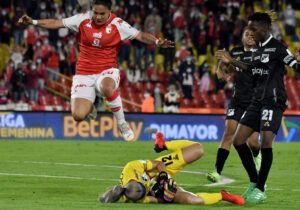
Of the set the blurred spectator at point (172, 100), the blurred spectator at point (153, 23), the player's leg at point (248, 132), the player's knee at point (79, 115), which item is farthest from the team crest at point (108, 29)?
the blurred spectator at point (153, 23)

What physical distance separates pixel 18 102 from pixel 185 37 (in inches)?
301

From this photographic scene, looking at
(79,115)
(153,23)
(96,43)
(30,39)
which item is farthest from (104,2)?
(153,23)

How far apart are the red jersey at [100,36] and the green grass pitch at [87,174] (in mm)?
1958

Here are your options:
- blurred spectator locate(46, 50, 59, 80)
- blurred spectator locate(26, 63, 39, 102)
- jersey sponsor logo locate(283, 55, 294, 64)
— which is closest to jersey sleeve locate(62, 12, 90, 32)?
jersey sponsor logo locate(283, 55, 294, 64)

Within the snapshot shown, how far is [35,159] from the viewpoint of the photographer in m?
19.2

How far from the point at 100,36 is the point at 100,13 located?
1.70 ft

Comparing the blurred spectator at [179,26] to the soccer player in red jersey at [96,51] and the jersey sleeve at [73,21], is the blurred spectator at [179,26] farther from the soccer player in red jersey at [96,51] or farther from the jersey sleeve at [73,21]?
the jersey sleeve at [73,21]

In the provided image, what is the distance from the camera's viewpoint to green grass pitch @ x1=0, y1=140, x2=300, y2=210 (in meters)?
11.8

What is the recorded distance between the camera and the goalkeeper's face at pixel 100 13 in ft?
46.3

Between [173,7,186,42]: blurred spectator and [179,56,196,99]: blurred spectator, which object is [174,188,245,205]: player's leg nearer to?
[179,56,196,99]: blurred spectator

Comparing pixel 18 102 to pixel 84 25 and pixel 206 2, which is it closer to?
pixel 206 2

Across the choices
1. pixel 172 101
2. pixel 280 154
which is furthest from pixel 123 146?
pixel 172 101

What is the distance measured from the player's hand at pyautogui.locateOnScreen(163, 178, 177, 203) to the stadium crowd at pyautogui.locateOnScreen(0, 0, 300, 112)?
18.1 m

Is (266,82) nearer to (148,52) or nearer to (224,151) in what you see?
(224,151)
